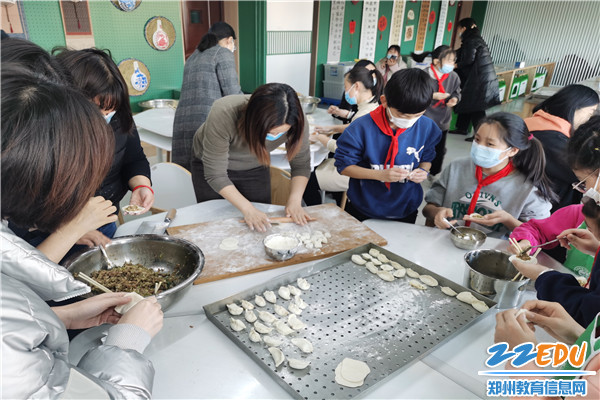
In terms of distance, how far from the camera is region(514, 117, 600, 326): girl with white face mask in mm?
1002

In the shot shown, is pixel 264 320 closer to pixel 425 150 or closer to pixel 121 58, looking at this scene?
pixel 425 150

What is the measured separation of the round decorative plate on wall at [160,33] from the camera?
397 cm

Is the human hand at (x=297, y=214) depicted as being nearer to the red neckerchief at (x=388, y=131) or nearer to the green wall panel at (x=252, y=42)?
the red neckerchief at (x=388, y=131)

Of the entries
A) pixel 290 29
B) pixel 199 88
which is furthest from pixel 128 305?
pixel 290 29

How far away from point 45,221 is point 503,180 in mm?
1833

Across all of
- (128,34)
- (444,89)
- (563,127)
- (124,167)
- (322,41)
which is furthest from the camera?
(322,41)

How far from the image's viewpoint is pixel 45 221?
2.56 ft

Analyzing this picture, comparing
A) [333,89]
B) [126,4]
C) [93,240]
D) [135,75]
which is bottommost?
[333,89]

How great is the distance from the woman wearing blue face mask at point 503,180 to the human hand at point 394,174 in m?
0.23

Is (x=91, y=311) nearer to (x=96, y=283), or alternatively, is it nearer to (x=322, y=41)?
(x=96, y=283)

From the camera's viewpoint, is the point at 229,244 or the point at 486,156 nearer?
the point at 229,244

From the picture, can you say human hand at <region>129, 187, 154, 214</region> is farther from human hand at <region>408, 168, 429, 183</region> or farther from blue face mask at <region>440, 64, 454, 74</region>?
blue face mask at <region>440, 64, 454, 74</region>

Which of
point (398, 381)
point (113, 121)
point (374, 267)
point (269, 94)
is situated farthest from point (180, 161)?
point (398, 381)

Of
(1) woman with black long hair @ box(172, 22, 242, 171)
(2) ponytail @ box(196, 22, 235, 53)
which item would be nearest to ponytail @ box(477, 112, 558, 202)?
(1) woman with black long hair @ box(172, 22, 242, 171)
